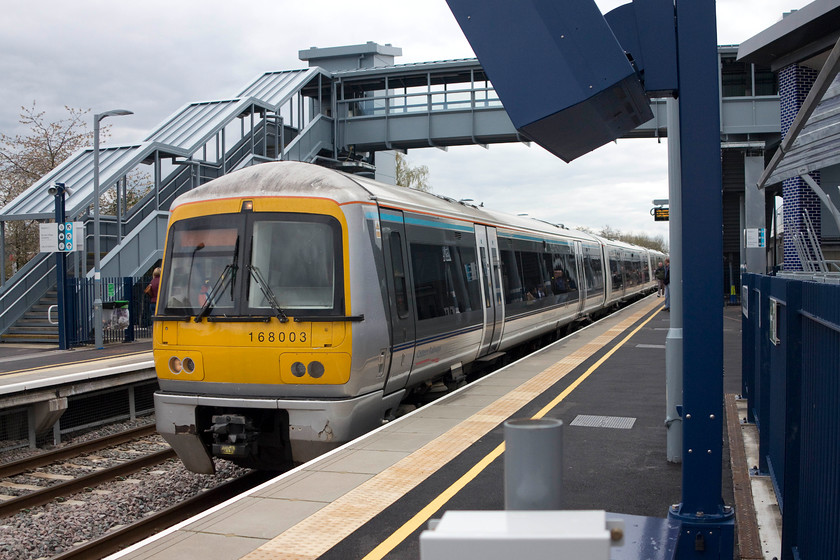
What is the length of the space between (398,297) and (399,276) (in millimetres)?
254

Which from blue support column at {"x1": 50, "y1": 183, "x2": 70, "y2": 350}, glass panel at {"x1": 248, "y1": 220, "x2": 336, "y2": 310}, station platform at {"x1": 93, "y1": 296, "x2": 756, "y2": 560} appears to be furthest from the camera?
blue support column at {"x1": 50, "y1": 183, "x2": 70, "y2": 350}

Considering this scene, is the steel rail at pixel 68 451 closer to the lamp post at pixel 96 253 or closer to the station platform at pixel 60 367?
the station platform at pixel 60 367

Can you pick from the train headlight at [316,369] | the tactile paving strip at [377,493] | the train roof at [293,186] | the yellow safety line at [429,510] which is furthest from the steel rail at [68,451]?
the yellow safety line at [429,510]

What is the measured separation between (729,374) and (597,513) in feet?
36.9

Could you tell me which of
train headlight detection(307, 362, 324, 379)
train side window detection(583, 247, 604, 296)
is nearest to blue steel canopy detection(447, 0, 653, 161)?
train headlight detection(307, 362, 324, 379)

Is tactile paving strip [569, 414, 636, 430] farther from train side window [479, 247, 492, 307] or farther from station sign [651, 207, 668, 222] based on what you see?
station sign [651, 207, 668, 222]

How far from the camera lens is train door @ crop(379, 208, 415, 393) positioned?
823 centimetres

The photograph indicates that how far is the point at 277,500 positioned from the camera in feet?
18.7

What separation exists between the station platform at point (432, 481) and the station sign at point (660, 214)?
25.5 meters

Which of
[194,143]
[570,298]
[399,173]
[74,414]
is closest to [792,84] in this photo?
[570,298]

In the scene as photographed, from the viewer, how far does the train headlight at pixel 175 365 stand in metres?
7.75

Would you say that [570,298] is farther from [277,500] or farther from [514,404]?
[277,500]

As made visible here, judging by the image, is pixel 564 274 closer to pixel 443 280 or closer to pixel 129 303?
pixel 443 280

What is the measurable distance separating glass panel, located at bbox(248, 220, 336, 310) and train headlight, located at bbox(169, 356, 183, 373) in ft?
3.25
